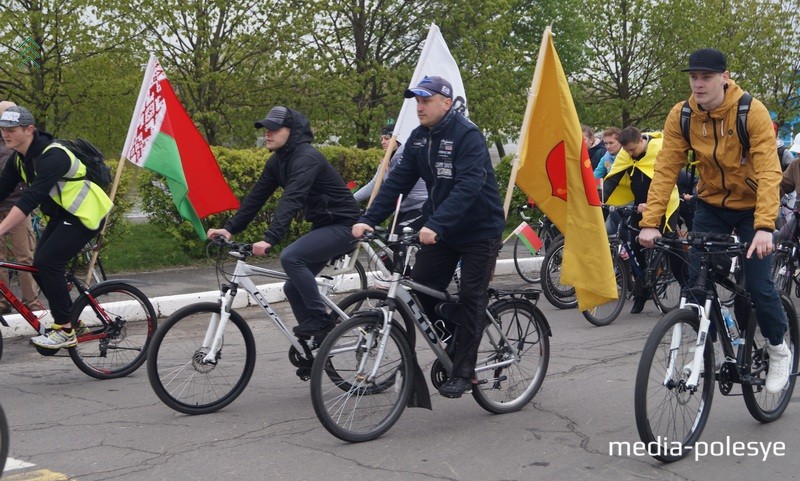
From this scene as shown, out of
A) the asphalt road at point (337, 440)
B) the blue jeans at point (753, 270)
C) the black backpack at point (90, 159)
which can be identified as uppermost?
the black backpack at point (90, 159)

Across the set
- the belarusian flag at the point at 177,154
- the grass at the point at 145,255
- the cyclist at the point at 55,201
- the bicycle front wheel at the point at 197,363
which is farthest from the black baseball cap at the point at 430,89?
the grass at the point at 145,255

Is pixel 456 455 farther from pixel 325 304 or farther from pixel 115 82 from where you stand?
pixel 115 82

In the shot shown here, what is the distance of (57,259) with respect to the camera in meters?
7.03

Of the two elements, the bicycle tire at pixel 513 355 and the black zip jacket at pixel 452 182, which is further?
the bicycle tire at pixel 513 355

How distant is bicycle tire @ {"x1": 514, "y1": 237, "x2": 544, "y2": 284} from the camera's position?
1240 centimetres

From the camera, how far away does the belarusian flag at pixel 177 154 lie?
8.84 metres

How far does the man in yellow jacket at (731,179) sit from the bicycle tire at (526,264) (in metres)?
6.61

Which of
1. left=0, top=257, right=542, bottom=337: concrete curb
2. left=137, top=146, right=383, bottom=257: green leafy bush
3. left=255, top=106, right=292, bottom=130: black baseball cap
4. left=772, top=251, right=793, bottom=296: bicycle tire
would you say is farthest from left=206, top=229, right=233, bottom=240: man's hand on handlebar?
left=137, top=146, right=383, bottom=257: green leafy bush

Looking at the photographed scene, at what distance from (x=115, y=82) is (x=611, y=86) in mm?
13106

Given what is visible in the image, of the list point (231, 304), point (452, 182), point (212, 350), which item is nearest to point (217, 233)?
point (231, 304)

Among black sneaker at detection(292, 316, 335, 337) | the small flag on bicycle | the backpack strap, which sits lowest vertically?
black sneaker at detection(292, 316, 335, 337)

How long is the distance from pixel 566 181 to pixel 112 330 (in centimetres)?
341

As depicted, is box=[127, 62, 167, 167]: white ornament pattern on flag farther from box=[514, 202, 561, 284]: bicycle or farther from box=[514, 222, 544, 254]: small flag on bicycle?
box=[514, 202, 561, 284]: bicycle

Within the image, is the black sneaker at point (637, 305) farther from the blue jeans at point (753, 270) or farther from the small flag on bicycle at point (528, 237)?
the blue jeans at point (753, 270)
